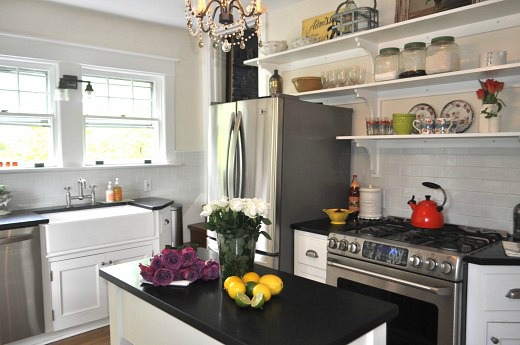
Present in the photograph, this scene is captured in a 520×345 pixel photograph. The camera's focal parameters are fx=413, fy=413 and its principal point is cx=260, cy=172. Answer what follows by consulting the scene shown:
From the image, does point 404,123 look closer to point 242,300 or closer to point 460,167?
point 460,167

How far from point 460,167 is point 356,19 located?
1.23 m

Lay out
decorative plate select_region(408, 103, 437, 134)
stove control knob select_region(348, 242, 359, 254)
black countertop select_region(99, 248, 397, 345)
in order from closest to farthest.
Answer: black countertop select_region(99, 248, 397, 345) < stove control knob select_region(348, 242, 359, 254) < decorative plate select_region(408, 103, 437, 134)

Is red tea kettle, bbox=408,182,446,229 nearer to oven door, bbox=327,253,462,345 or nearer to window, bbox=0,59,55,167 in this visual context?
oven door, bbox=327,253,462,345

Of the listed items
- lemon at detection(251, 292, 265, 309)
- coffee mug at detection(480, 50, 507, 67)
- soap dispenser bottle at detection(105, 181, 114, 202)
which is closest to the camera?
lemon at detection(251, 292, 265, 309)

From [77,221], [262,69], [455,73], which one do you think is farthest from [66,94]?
[455,73]

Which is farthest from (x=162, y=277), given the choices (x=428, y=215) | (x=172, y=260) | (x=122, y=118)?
(x=122, y=118)

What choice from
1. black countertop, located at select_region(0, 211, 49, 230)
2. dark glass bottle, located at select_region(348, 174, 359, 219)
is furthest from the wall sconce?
dark glass bottle, located at select_region(348, 174, 359, 219)

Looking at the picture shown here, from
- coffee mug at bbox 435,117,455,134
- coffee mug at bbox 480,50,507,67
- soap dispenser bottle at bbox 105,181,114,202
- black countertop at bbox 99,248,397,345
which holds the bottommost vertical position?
black countertop at bbox 99,248,397,345

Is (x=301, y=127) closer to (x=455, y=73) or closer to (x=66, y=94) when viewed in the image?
(x=455, y=73)

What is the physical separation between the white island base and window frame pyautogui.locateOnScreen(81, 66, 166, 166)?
7.95ft

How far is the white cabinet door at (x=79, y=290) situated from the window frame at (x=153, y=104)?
107cm

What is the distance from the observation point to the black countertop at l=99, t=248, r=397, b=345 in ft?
3.86

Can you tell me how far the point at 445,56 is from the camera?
8.00ft

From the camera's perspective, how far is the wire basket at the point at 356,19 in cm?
286
